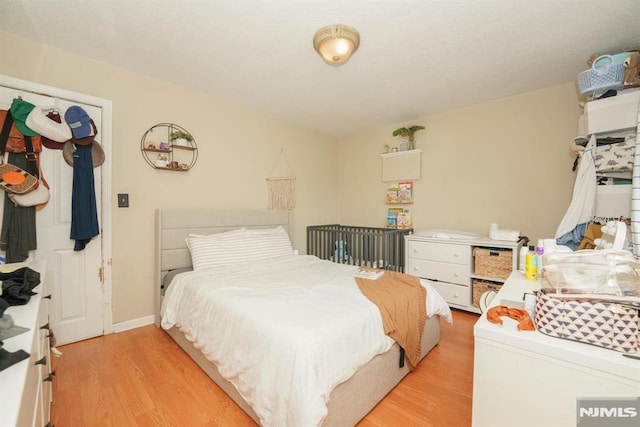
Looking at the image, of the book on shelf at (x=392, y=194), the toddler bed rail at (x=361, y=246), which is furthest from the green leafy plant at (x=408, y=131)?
the toddler bed rail at (x=361, y=246)

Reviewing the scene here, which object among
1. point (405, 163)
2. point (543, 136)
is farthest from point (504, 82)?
point (405, 163)

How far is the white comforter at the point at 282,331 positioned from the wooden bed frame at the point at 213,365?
0.11 meters

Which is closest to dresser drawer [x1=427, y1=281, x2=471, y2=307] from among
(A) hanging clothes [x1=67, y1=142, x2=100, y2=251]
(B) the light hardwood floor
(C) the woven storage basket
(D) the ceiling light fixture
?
(C) the woven storage basket

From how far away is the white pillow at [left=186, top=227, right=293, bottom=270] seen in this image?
2506 mm

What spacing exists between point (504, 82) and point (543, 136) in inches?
28.2

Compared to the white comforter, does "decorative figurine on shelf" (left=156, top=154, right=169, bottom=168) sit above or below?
above

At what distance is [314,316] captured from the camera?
147cm

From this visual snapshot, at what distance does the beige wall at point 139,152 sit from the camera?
7.20ft

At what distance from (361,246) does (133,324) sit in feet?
8.51

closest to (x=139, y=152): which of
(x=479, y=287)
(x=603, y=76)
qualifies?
(x=479, y=287)

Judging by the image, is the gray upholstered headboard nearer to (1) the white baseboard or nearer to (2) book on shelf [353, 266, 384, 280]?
(1) the white baseboard

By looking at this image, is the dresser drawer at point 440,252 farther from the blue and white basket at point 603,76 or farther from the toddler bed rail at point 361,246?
the blue and white basket at point 603,76

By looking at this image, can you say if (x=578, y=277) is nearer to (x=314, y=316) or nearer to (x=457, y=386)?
(x=314, y=316)

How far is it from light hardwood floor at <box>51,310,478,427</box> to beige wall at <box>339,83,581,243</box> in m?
1.59
